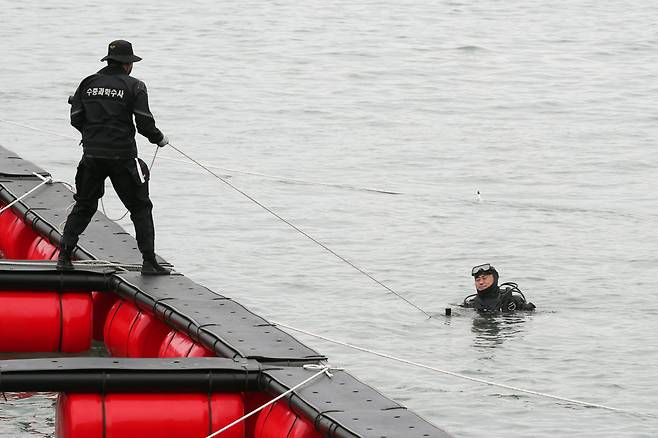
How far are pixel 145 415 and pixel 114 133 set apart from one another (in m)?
2.93

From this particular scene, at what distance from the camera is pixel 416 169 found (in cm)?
2848

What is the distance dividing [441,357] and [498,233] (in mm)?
6960

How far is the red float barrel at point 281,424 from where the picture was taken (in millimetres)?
9148

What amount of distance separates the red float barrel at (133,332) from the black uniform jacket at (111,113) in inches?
50.1

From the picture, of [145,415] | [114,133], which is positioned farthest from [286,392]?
[114,133]

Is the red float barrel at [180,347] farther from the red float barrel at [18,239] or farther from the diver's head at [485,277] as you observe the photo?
the diver's head at [485,277]

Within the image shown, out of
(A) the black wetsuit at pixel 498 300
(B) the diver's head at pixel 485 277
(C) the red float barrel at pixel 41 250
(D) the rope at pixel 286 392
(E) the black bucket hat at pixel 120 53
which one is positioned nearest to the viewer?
(D) the rope at pixel 286 392

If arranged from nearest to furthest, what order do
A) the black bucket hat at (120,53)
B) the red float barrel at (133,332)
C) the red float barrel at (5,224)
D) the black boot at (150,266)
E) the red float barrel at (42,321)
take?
the black bucket hat at (120,53) → the red float barrel at (133,332) → the red float barrel at (42,321) → the black boot at (150,266) → the red float barrel at (5,224)

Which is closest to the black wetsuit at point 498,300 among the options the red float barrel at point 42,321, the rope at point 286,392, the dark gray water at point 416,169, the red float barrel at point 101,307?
the dark gray water at point 416,169

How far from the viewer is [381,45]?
149 ft

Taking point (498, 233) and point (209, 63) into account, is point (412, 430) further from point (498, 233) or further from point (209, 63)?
point (209, 63)

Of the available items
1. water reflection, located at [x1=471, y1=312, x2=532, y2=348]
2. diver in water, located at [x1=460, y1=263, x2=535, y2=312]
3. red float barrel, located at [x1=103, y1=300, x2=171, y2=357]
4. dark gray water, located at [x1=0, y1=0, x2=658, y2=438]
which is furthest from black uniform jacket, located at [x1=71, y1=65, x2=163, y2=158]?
water reflection, located at [x1=471, y1=312, x2=532, y2=348]

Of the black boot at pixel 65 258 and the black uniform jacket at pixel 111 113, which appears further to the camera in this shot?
the black boot at pixel 65 258

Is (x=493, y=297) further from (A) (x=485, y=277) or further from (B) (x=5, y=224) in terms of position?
(B) (x=5, y=224)
